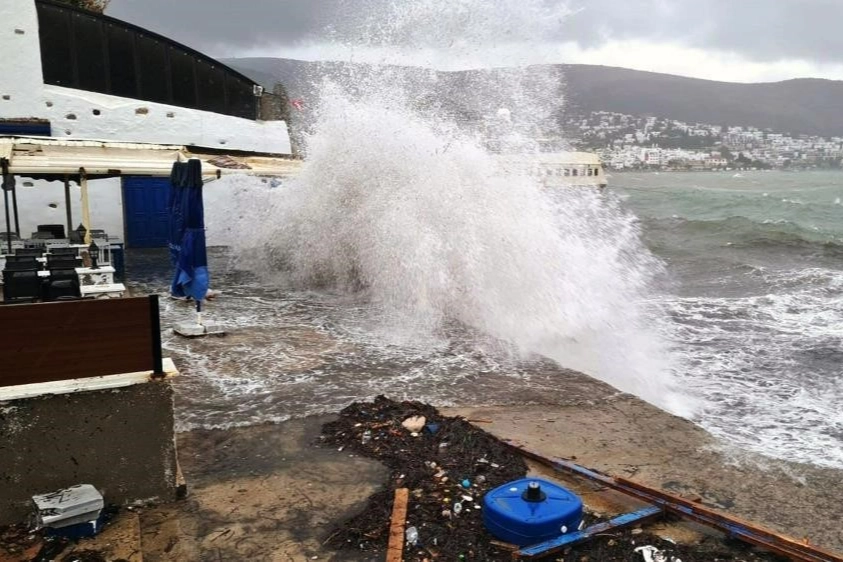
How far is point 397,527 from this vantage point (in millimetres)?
3672

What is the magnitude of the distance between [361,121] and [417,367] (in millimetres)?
7438

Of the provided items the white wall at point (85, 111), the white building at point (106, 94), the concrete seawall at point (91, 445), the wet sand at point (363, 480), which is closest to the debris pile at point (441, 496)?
the wet sand at point (363, 480)

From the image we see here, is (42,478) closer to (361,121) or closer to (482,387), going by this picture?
(482,387)

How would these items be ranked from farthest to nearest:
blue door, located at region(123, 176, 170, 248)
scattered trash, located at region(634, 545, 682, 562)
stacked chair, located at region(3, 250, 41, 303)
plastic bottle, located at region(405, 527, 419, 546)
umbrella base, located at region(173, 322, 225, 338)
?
→ blue door, located at region(123, 176, 170, 248) → umbrella base, located at region(173, 322, 225, 338) → stacked chair, located at region(3, 250, 41, 303) → plastic bottle, located at region(405, 527, 419, 546) → scattered trash, located at region(634, 545, 682, 562)

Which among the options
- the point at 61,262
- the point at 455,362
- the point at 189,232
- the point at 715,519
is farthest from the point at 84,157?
the point at 715,519

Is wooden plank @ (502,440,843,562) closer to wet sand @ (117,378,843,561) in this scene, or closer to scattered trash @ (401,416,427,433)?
wet sand @ (117,378,843,561)

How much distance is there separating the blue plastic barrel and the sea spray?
3.83 m

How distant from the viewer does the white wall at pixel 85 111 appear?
14.3 meters

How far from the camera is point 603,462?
4816 mm

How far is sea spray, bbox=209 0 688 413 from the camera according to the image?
9297 millimetres

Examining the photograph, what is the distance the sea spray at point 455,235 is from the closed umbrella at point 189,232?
254 cm

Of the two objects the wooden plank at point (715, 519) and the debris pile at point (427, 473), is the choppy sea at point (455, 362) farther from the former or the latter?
the wooden plank at point (715, 519)

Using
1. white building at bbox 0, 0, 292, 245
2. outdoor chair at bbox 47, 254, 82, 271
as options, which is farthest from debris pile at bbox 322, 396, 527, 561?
white building at bbox 0, 0, 292, 245

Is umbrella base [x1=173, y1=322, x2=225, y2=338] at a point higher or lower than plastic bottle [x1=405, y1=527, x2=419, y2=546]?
higher
